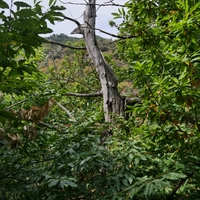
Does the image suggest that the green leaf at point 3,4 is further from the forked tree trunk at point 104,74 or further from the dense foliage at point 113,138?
the forked tree trunk at point 104,74

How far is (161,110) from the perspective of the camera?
1.76 m

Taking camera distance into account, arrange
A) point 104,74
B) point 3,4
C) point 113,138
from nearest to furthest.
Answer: point 3,4
point 113,138
point 104,74

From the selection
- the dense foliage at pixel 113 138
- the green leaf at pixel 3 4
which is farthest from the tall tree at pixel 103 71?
the green leaf at pixel 3 4

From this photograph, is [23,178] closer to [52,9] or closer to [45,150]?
[45,150]

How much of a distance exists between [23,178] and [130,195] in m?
0.97

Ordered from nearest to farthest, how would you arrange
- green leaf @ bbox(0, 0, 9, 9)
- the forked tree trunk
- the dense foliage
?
green leaf @ bbox(0, 0, 9, 9)
the dense foliage
the forked tree trunk

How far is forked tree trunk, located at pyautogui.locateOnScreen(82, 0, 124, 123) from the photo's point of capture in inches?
159

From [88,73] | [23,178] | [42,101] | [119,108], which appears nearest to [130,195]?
[23,178]

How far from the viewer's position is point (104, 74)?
418 cm

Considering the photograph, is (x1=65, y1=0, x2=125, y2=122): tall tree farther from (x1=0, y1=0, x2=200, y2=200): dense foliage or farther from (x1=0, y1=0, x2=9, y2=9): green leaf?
(x1=0, y1=0, x2=9, y2=9): green leaf

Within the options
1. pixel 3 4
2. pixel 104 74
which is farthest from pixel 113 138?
pixel 104 74

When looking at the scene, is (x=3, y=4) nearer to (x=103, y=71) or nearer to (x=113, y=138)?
(x=113, y=138)

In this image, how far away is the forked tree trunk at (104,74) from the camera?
404cm

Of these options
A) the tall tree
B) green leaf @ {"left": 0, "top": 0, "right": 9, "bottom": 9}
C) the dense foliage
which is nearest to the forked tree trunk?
the tall tree
